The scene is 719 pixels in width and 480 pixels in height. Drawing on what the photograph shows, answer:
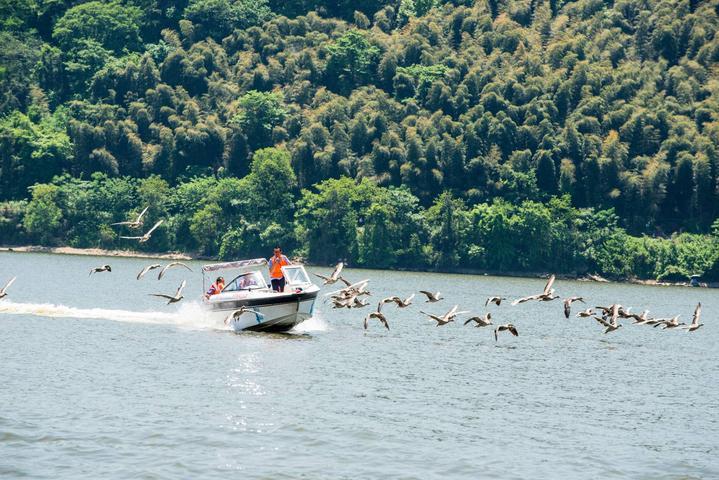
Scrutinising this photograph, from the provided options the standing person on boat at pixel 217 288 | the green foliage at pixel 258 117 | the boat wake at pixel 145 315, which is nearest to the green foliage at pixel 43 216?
the green foliage at pixel 258 117

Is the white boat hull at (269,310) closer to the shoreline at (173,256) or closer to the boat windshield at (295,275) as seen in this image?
the boat windshield at (295,275)

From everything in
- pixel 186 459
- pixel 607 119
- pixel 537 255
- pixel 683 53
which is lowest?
pixel 186 459

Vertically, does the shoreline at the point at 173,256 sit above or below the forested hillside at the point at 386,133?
below

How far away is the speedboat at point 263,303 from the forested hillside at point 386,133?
5660cm

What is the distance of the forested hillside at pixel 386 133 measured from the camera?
10900 centimetres

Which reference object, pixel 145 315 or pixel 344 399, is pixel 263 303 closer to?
pixel 145 315

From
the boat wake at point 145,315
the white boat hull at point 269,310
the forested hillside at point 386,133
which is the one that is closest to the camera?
the white boat hull at point 269,310

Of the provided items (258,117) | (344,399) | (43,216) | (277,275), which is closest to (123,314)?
(277,275)

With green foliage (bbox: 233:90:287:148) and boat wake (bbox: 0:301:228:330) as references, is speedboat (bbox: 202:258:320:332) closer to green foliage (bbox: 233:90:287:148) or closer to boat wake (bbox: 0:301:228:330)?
boat wake (bbox: 0:301:228:330)

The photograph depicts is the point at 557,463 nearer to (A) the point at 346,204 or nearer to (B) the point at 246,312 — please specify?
(B) the point at 246,312

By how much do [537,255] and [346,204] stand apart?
17033 millimetres

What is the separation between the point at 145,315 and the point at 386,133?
2550 inches

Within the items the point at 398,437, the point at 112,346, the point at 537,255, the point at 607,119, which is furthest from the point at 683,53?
the point at 398,437

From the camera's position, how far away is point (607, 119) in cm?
11506
